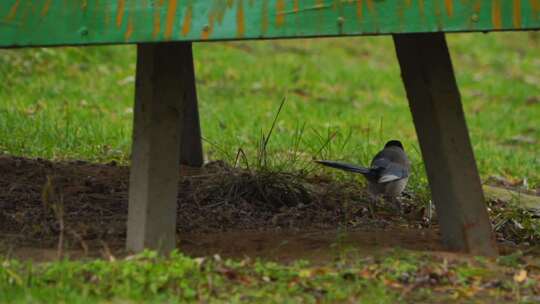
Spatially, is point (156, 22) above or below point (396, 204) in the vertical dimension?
above

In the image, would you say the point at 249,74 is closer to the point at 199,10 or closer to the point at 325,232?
the point at 325,232

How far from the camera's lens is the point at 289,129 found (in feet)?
28.2

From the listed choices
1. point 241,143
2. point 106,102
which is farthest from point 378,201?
point 106,102

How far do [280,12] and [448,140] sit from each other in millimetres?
1064

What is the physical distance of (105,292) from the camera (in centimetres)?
390

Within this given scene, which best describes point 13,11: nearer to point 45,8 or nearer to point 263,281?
point 45,8

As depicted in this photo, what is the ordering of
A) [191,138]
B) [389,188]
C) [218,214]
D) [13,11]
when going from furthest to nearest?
1. [191,138]
2. [389,188]
3. [218,214]
4. [13,11]

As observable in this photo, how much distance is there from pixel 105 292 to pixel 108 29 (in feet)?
2.90

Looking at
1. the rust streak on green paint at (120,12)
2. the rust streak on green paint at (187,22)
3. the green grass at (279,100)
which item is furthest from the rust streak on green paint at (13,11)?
the green grass at (279,100)

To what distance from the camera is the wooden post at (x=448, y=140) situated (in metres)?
4.57

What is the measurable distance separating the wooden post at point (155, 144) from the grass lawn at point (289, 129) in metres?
0.25

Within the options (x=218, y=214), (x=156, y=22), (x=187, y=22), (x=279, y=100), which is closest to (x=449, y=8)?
(x=187, y=22)

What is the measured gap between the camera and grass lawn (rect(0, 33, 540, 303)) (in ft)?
13.1

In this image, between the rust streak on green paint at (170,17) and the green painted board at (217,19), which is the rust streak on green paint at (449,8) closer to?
the green painted board at (217,19)
